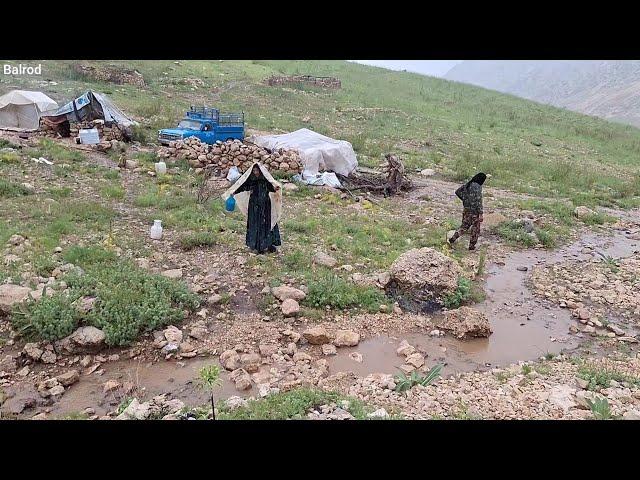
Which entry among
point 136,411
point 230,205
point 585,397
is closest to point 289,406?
point 136,411

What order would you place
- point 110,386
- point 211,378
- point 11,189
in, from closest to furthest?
point 211,378, point 110,386, point 11,189

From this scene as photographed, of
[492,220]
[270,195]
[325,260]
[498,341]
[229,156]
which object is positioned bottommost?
[498,341]

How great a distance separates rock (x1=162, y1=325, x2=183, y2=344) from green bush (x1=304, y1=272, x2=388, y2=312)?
1366mm

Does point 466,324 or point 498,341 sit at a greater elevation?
point 466,324

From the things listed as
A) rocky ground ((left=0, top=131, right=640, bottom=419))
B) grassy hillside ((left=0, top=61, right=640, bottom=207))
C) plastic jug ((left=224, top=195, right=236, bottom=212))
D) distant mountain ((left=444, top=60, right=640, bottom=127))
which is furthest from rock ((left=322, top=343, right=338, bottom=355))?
distant mountain ((left=444, top=60, right=640, bottom=127))

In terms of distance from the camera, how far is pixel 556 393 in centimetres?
384

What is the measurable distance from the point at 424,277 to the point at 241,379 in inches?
104

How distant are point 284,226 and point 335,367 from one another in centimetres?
330

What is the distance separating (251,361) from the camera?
4.23 m

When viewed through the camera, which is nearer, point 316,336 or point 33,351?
point 33,351

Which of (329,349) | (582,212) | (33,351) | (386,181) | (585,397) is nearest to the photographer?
(585,397)

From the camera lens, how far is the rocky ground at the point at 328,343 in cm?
372

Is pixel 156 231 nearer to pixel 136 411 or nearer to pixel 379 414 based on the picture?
pixel 136 411

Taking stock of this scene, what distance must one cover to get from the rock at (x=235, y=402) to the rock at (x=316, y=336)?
109 centimetres
